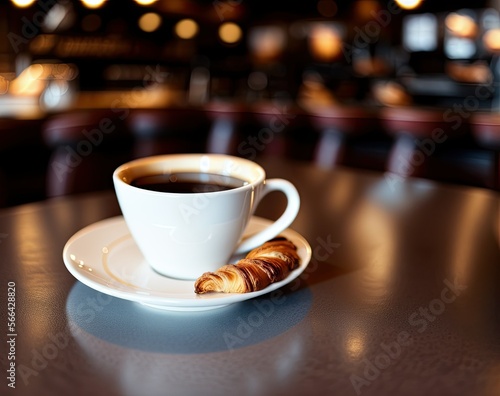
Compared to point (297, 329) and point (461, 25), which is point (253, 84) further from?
point (297, 329)

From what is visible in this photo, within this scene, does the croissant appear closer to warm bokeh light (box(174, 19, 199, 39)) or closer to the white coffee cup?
the white coffee cup

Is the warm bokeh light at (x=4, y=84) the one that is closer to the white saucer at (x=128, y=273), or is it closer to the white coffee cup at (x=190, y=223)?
the white saucer at (x=128, y=273)

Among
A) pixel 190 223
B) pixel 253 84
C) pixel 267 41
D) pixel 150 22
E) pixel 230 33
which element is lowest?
pixel 253 84

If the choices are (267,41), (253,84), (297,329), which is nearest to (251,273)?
(297,329)

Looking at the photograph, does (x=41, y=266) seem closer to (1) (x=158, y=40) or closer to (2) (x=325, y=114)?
(2) (x=325, y=114)

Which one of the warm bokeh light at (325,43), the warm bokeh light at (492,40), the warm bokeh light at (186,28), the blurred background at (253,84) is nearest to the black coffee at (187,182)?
the blurred background at (253,84)

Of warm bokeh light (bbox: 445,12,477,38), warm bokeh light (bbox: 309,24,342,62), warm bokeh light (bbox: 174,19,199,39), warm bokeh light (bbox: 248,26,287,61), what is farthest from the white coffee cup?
warm bokeh light (bbox: 248,26,287,61)

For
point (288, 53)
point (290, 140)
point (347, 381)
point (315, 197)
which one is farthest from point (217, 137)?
point (288, 53)
